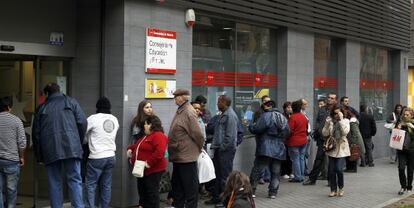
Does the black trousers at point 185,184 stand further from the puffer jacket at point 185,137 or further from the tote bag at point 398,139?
the tote bag at point 398,139

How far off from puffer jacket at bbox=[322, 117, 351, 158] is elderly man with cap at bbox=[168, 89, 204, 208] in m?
3.48

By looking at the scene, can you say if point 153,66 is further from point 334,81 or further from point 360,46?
point 360,46

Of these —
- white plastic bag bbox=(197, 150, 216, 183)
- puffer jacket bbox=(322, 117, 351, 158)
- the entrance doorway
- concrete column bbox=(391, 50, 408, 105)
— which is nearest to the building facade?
the entrance doorway

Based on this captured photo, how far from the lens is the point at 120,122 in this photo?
31.2 ft

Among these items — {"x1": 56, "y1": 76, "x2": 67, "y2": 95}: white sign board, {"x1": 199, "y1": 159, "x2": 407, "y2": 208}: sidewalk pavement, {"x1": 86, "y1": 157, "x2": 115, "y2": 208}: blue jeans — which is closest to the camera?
{"x1": 86, "y1": 157, "x2": 115, "y2": 208}: blue jeans

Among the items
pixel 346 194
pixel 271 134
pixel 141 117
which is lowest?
pixel 346 194

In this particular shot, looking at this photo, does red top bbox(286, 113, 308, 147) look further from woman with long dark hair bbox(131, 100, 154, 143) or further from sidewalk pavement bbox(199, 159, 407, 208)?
woman with long dark hair bbox(131, 100, 154, 143)

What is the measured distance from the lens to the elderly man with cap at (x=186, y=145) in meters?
8.54

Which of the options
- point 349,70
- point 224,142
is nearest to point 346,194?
point 224,142

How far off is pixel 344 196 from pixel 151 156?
15.2 feet

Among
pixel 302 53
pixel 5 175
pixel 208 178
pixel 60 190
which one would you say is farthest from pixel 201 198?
pixel 302 53

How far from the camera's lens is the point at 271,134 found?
1084 centimetres

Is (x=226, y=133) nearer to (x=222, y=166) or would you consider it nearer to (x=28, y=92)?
(x=222, y=166)

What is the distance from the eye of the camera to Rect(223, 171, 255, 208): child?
5203 millimetres
